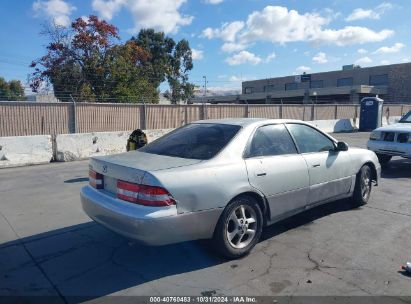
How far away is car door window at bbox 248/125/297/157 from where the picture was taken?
433 centimetres

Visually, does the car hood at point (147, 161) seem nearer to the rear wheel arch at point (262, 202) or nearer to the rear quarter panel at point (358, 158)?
the rear wheel arch at point (262, 202)

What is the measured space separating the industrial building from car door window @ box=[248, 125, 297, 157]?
3608 cm

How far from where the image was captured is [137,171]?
3.55 meters

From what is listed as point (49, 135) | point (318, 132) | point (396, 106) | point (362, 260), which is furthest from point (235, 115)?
point (396, 106)

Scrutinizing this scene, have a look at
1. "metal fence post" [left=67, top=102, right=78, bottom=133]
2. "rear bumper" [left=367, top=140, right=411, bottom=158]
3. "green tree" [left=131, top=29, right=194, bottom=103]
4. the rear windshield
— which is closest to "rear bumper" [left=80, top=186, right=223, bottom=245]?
the rear windshield

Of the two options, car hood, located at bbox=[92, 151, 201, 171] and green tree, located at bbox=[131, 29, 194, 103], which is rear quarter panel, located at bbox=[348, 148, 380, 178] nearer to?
car hood, located at bbox=[92, 151, 201, 171]

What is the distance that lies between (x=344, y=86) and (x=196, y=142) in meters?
53.3

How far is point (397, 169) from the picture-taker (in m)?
9.62

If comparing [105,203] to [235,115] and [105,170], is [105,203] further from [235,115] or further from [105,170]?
[235,115]

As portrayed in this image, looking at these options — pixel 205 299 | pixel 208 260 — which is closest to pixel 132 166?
pixel 208 260

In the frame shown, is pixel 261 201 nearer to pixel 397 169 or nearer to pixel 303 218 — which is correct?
pixel 303 218

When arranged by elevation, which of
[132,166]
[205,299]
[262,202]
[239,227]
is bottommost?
[205,299]

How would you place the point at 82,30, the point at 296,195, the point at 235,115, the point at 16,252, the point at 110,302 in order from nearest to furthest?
the point at 110,302, the point at 16,252, the point at 296,195, the point at 235,115, the point at 82,30

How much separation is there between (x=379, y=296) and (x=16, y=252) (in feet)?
12.4
